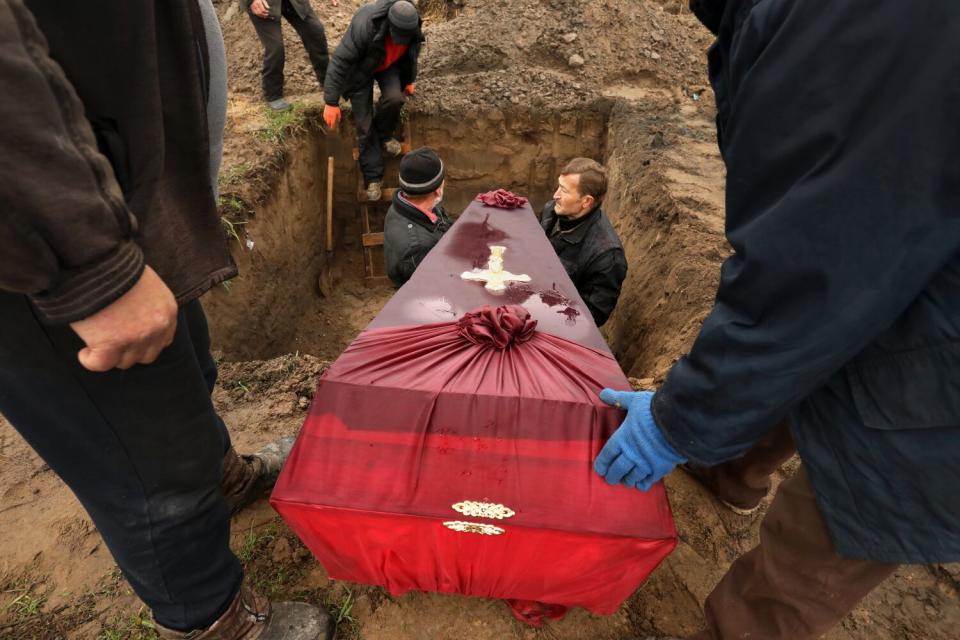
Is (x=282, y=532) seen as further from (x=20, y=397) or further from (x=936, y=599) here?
(x=936, y=599)

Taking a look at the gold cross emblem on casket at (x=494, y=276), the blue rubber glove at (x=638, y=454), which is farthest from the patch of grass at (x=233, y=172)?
the blue rubber glove at (x=638, y=454)

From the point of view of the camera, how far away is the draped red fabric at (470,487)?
1343 millimetres

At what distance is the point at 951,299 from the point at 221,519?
67.8 inches

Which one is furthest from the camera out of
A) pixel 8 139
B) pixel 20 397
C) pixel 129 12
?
pixel 20 397

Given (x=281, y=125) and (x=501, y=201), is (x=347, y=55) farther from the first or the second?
(x=501, y=201)

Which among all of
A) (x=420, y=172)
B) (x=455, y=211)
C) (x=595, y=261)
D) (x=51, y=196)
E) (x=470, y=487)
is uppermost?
(x=51, y=196)

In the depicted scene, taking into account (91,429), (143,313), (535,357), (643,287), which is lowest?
(643,287)

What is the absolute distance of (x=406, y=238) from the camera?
10.2 feet

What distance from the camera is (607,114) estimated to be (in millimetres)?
5738

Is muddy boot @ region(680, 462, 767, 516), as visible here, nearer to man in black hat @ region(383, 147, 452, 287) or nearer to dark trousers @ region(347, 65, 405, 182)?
man in black hat @ region(383, 147, 452, 287)

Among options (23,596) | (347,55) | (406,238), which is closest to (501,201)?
(406,238)

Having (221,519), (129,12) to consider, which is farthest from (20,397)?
(129,12)

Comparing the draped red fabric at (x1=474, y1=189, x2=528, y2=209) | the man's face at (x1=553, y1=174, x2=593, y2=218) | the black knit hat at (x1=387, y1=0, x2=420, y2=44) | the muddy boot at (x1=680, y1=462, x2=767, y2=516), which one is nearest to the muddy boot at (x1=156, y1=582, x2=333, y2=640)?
the muddy boot at (x1=680, y1=462, x2=767, y2=516)

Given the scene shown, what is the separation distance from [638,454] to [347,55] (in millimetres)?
4661
